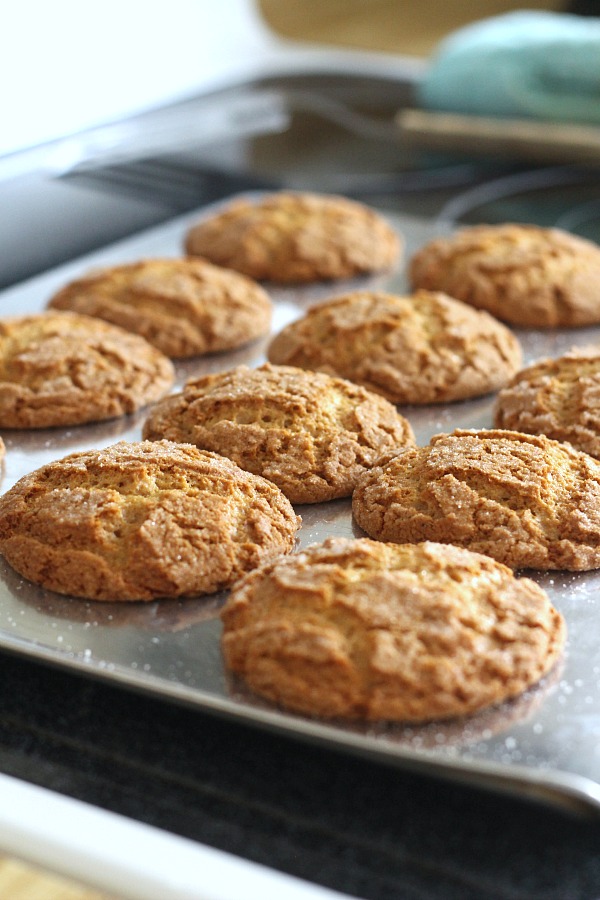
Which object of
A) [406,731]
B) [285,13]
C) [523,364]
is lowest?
[523,364]

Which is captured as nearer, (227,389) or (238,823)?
(238,823)

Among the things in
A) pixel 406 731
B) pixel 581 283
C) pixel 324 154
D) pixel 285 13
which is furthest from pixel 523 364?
pixel 285 13

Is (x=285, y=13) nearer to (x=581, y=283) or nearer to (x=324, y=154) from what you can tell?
(x=324, y=154)

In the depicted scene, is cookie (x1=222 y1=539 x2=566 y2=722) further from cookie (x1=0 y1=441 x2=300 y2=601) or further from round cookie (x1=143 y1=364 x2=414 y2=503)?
round cookie (x1=143 y1=364 x2=414 y2=503)

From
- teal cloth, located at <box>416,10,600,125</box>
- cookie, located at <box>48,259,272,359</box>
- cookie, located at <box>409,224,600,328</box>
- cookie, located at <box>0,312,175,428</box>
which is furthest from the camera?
teal cloth, located at <box>416,10,600,125</box>

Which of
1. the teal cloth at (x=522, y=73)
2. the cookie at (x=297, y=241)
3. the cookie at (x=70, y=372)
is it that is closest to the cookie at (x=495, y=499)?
the cookie at (x=70, y=372)

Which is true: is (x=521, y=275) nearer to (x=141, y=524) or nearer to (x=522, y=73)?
(x=522, y=73)

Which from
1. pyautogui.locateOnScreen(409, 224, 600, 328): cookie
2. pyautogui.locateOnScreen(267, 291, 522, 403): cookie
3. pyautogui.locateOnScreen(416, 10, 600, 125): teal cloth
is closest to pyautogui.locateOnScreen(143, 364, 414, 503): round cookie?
pyautogui.locateOnScreen(267, 291, 522, 403): cookie
